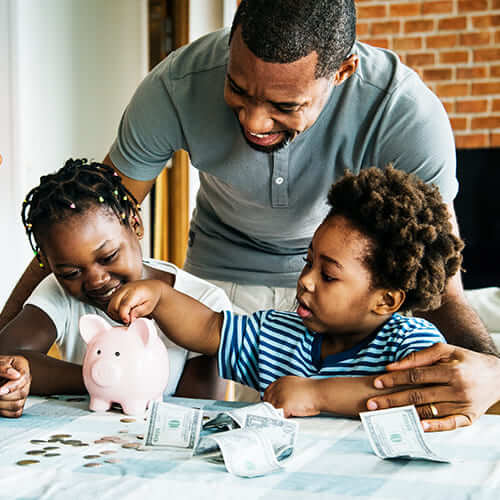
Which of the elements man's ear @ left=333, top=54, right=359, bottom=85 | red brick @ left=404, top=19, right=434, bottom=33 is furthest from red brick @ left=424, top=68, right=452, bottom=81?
man's ear @ left=333, top=54, right=359, bottom=85

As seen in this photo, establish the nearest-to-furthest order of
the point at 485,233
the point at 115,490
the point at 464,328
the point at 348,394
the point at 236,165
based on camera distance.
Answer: the point at 115,490
the point at 348,394
the point at 464,328
the point at 236,165
the point at 485,233

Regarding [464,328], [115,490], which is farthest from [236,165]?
[115,490]

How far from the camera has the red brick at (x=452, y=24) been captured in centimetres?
388

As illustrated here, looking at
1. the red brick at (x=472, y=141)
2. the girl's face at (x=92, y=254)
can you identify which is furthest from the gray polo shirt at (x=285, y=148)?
the red brick at (x=472, y=141)

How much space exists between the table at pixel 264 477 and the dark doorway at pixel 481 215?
3.00 meters

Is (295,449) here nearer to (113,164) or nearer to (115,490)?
(115,490)

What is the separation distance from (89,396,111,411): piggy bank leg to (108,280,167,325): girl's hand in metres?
0.15

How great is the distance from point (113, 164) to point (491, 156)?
9.16ft

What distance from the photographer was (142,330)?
3.50 ft

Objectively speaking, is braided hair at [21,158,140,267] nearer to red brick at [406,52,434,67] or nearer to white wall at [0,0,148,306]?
white wall at [0,0,148,306]

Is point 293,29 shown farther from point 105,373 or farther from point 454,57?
point 454,57

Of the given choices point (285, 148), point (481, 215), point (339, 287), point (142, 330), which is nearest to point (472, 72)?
point (481, 215)

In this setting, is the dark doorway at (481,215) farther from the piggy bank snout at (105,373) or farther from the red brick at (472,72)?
the piggy bank snout at (105,373)

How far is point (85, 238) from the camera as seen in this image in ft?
4.21
